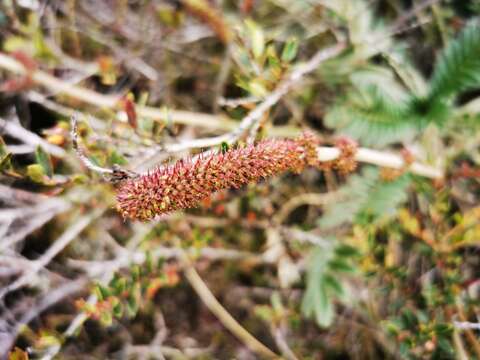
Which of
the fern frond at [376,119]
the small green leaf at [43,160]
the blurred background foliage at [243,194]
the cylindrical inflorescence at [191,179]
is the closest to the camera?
the cylindrical inflorescence at [191,179]

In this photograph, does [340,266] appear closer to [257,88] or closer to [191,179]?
[257,88]

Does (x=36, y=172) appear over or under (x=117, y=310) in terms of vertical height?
over

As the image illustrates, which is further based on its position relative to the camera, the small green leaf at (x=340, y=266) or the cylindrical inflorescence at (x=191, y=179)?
the small green leaf at (x=340, y=266)

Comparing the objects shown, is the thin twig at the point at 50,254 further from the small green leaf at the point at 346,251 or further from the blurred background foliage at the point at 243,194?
the small green leaf at the point at 346,251

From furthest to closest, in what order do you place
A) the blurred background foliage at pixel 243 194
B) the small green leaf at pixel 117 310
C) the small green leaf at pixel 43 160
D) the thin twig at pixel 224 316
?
1. the thin twig at pixel 224 316
2. the blurred background foliage at pixel 243 194
3. the small green leaf at pixel 117 310
4. the small green leaf at pixel 43 160

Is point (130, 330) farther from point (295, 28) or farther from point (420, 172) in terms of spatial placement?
point (295, 28)

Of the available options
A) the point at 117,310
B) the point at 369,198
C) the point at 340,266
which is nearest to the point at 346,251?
the point at 340,266

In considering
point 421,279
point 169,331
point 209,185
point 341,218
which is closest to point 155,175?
point 209,185

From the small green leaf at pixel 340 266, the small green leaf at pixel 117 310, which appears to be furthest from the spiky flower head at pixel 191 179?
the small green leaf at pixel 340 266

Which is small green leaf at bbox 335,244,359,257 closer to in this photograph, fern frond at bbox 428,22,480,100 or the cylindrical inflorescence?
fern frond at bbox 428,22,480,100
